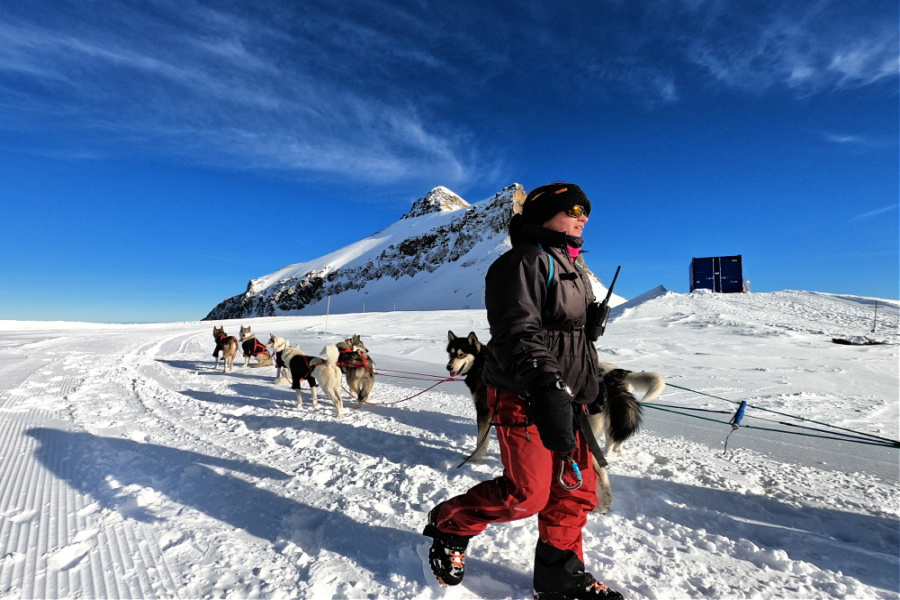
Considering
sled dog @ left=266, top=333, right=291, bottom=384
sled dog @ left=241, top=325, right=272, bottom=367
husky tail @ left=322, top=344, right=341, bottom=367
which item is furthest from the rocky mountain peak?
husky tail @ left=322, top=344, right=341, bottom=367

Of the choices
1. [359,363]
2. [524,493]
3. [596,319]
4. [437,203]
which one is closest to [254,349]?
[359,363]

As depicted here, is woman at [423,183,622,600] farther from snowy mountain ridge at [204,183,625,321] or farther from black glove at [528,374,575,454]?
snowy mountain ridge at [204,183,625,321]

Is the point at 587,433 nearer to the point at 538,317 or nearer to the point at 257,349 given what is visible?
the point at 538,317

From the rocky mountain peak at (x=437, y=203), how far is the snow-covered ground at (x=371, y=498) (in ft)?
422

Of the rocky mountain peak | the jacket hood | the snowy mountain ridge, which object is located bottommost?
the jacket hood

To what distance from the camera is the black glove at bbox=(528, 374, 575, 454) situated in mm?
1542

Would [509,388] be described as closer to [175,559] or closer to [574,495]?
[574,495]

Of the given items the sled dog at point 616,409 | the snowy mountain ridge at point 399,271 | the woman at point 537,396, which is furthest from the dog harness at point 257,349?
the snowy mountain ridge at point 399,271

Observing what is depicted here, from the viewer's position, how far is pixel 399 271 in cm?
9950

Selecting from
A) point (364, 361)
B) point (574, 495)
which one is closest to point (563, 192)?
point (574, 495)

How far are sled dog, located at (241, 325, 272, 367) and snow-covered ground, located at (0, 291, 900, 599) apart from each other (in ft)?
9.02

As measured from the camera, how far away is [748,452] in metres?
3.69

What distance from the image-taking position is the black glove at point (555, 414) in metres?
1.54

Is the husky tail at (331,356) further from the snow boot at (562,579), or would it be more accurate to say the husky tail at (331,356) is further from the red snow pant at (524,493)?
the snow boot at (562,579)
